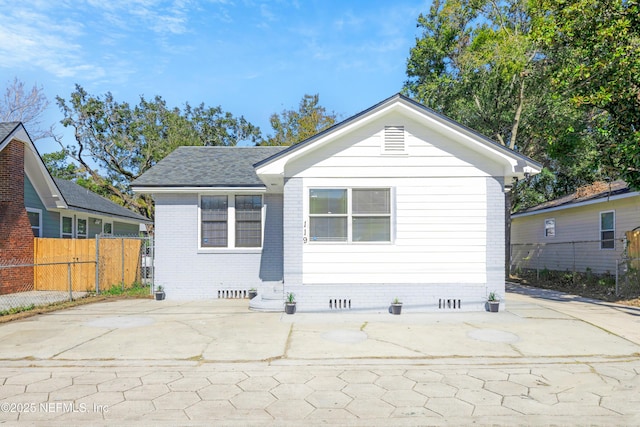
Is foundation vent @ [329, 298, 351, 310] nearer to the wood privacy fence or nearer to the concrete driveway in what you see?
the concrete driveway

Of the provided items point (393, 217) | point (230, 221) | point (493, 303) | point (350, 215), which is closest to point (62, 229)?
point (230, 221)

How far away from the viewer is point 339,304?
9938mm

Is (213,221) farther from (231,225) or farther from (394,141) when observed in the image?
(394,141)

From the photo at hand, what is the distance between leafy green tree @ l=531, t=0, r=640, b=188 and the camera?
432 inches

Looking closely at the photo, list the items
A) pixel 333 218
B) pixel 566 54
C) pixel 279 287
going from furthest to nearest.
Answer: pixel 566 54 < pixel 279 287 < pixel 333 218

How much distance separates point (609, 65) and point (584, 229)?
31.1ft

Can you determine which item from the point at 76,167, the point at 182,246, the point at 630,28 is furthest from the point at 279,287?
the point at 76,167

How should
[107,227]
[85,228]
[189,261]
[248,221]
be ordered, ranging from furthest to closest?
[107,227]
[85,228]
[248,221]
[189,261]

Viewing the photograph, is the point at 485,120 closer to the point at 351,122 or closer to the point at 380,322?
the point at 351,122

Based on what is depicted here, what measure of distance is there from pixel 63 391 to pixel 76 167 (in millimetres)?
38711

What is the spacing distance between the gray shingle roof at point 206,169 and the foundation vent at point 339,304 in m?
4.34

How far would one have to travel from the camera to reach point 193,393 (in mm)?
5109

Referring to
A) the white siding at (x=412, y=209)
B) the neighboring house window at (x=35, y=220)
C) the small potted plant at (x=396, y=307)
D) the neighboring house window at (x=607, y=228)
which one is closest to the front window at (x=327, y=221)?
the white siding at (x=412, y=209)

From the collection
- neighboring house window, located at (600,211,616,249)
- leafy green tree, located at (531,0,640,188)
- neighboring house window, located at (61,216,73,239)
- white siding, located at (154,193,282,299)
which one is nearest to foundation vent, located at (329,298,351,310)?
white siding, located at (154,193,282,299)
